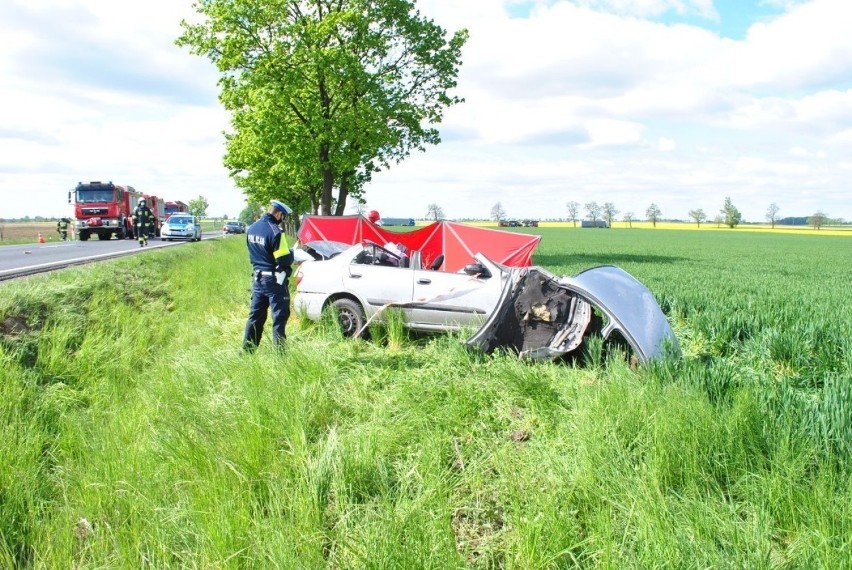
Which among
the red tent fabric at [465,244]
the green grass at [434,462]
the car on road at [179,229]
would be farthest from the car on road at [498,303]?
the car on road at [179,229]

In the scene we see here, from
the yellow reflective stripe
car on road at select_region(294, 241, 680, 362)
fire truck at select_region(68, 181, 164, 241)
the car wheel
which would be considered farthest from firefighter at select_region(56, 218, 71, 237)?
the yellow reflective stripe

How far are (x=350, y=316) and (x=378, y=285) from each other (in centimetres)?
59

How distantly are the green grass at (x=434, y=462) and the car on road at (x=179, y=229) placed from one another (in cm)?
3599

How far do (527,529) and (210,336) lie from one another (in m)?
6.68

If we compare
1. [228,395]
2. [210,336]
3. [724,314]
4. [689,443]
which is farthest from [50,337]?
[724,314]

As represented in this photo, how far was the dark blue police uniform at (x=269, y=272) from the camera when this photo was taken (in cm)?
727

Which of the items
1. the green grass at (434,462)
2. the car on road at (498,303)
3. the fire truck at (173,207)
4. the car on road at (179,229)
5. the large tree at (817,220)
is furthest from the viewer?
the large tree at (817,220)

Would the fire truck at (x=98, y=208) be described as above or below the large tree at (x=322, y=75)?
below

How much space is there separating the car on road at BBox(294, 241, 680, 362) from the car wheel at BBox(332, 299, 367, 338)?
14 mm

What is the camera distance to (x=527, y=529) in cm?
328

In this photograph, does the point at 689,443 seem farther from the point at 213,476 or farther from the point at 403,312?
the point at 403,312

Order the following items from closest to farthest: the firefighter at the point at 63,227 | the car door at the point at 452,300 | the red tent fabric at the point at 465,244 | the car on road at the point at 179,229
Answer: the car door at the point at 452,300 → the red tent fabric at the point at 465,244 → the firefighter at the point at 63,227 → the car on road at the point at 179,229

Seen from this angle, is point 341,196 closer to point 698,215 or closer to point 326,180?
point 326,180

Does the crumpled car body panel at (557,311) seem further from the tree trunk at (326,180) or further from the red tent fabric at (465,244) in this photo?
the tree trunk at (326,180)
